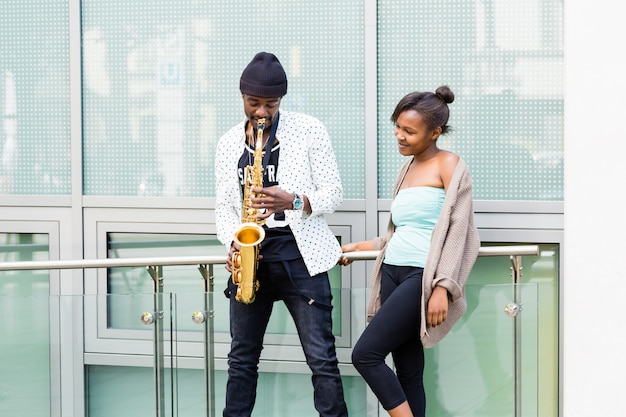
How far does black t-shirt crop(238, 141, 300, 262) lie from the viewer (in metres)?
3.75

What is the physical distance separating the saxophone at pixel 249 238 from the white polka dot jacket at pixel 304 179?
94mm

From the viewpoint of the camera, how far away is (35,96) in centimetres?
488

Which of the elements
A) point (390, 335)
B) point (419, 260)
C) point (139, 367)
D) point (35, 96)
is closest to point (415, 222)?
point (419, 260)

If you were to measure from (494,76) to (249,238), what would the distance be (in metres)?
1.50

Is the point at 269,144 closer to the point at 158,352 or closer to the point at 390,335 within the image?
the point at 390,335

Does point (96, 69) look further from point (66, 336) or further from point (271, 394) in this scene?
point (271, 394)

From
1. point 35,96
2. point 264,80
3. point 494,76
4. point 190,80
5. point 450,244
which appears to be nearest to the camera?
point 450,244

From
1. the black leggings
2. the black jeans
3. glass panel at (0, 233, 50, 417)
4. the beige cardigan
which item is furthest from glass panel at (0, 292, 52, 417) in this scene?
the beige cardigan

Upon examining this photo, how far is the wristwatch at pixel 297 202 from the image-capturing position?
11.9 feet

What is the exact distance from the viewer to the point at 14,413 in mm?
4152

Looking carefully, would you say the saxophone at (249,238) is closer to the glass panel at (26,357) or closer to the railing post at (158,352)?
the railing post at (158,352)

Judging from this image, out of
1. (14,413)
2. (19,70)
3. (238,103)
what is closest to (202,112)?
(238,103)

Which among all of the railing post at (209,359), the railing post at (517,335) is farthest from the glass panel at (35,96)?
the railing post at (517,335)

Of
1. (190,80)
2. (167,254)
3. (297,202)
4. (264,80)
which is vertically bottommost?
(167,254)
